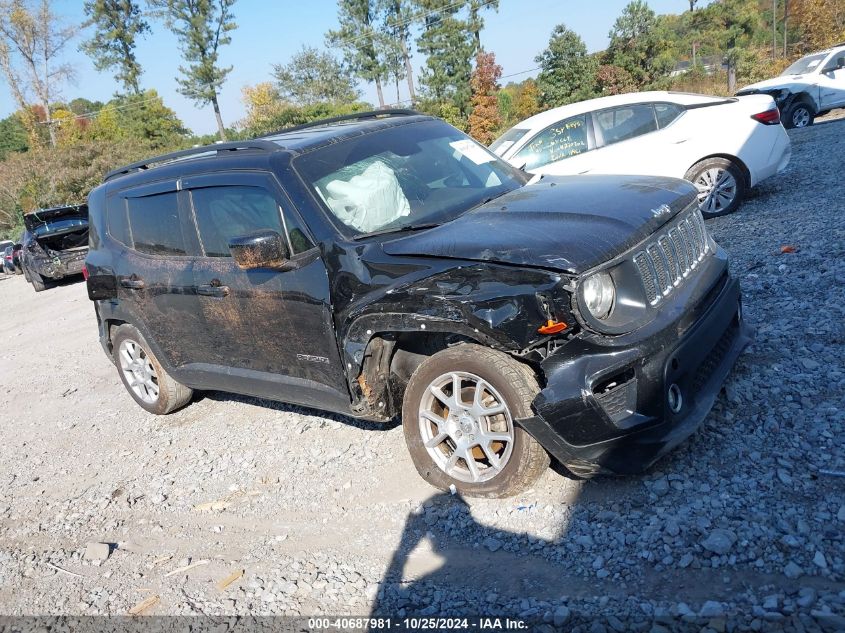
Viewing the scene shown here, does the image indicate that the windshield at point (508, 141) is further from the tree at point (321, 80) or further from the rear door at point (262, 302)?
the tree at point (321, 80)

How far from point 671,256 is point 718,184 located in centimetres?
557

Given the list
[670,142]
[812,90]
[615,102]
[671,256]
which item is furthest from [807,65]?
[671,256]

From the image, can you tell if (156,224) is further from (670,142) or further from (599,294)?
(670,142)

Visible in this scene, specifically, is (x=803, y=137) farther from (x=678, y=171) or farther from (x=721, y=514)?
(x=721, y=514)

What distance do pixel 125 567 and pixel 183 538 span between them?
0.34 m

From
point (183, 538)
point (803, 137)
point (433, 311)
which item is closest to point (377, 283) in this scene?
point (433, 311)

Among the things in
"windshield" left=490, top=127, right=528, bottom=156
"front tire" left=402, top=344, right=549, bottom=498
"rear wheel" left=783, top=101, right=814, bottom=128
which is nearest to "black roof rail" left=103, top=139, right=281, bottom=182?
"front tire" left=402, top=344, right=549, bottom=498

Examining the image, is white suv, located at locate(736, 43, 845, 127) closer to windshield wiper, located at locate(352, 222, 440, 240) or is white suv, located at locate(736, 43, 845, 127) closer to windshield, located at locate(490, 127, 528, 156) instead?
windshield, located at locate(490, 127, 528, 156)

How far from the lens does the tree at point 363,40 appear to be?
45531mm

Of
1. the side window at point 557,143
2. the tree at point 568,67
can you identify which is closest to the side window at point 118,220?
the side window at point 557,143

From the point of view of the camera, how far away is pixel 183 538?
4.15 metres

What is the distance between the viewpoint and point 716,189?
8.59m

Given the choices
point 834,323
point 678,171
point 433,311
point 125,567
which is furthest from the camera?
point 678,171

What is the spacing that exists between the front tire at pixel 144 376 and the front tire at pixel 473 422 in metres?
2.90
